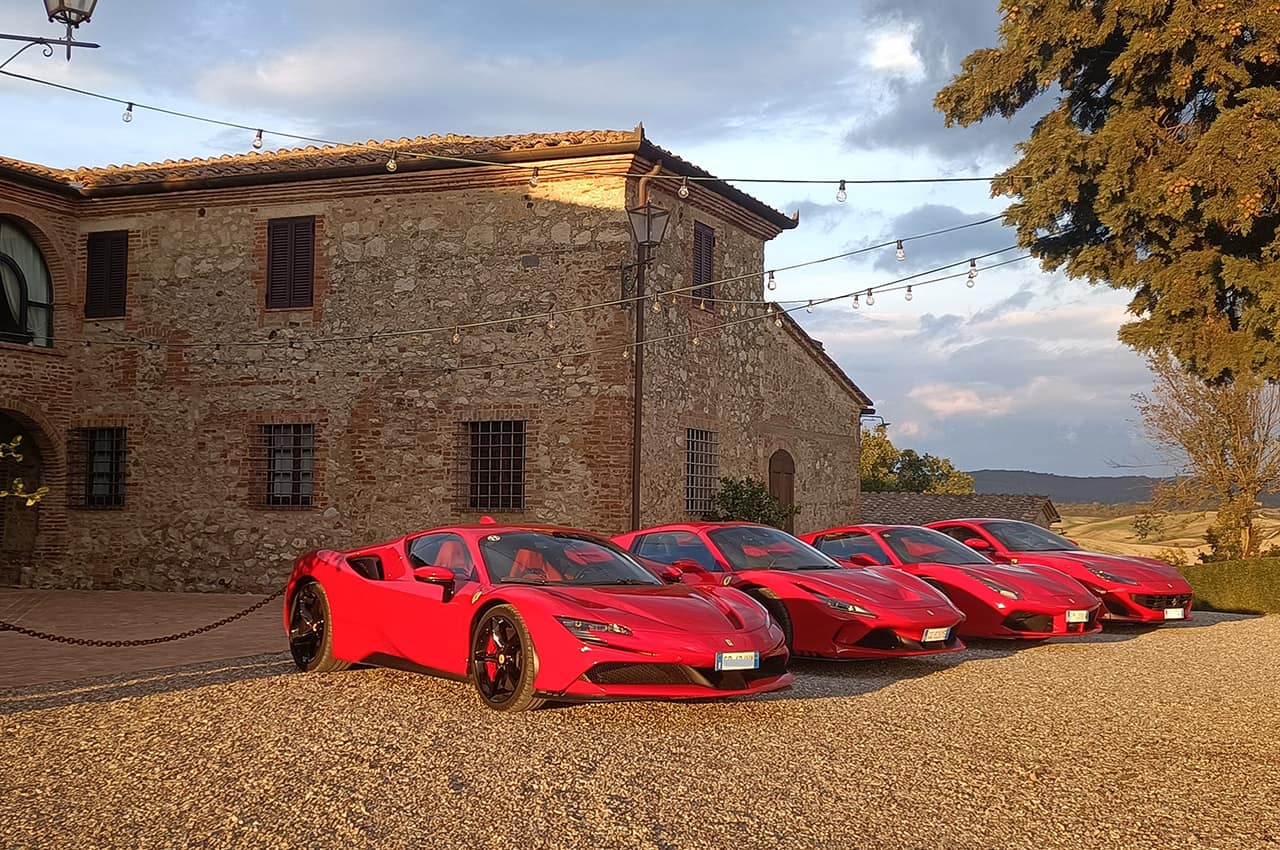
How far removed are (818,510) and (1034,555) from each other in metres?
10.1

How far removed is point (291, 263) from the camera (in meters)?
19.0

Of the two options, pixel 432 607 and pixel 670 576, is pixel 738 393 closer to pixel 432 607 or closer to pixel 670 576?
pixel 670 576

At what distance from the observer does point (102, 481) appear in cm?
2017

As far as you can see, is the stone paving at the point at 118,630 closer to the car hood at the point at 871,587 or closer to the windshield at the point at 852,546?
the car hood at the point at 871,587

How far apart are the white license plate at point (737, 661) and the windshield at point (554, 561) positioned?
1165mm

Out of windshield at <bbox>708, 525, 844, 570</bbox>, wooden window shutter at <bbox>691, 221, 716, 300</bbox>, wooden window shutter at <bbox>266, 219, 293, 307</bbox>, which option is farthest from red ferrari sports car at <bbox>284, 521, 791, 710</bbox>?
wooden window shutter at <bbox>691, 221, 716, 300</bbox>

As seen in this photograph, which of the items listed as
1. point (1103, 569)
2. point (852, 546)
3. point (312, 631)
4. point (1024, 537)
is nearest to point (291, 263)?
point (852, 546)

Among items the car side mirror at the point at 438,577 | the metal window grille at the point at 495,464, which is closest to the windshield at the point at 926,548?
the car side mirror at the point at 438,577

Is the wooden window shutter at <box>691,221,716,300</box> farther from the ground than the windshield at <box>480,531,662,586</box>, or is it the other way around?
the wooden window shutter at <box>691,221,716,300</box>

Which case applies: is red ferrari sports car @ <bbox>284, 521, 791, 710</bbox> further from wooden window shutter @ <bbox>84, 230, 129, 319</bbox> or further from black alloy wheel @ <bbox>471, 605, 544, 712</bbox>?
wooden window shutter @ <bbox>84, 230, 129, 319</bbox>

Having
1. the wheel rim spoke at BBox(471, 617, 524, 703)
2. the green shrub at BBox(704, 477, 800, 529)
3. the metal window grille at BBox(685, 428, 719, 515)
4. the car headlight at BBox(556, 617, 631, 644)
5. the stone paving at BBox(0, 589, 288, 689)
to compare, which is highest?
the metal window grille at BBox(685, 428, 719, 515)

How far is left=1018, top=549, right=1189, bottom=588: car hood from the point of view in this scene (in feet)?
41.7

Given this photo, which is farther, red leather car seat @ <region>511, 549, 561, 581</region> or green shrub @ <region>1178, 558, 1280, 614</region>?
green shrub @ <region>1178, 558, 1280, 614</region>

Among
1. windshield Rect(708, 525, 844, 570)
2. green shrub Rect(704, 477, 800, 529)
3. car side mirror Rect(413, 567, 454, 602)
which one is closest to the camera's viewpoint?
car side mirror Rect(413, 567, 454, 602)
